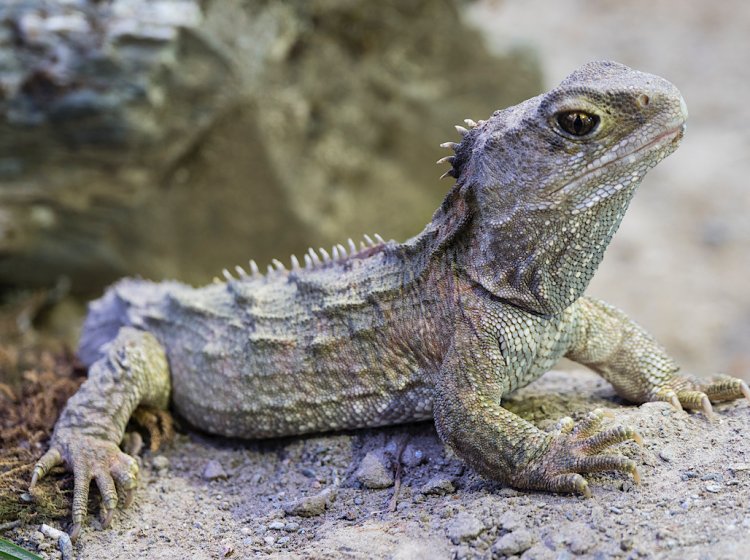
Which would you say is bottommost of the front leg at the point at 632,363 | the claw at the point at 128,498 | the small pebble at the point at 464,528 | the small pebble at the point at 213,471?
the small pebble at the point at 464,528

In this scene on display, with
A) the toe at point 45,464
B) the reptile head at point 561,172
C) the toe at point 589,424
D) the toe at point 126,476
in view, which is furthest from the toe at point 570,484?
the toe at point 45,464

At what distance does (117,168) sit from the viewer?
8.53 meters

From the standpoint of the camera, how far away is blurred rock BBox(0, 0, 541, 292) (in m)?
7.73

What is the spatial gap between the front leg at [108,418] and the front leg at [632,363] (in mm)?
3110

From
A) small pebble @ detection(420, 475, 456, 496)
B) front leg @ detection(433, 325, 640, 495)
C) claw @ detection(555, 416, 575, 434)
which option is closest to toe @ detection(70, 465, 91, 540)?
small pebble @ detection(420, 475, 456, 496)

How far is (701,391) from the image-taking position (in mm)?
5160

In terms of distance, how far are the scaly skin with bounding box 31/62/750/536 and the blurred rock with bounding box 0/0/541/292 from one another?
2.67 metres

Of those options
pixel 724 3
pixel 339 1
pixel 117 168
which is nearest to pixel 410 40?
pixel 339 1

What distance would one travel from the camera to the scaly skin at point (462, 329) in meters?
4.21

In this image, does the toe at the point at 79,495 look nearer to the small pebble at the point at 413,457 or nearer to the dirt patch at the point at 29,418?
the dirt patch at the point at 29,418

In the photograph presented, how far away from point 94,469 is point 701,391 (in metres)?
4.11

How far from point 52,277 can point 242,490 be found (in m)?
5.34

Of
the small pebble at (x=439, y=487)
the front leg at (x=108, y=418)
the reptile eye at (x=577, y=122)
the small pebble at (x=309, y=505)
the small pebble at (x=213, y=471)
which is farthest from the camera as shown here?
the small pebble at (x=213, y=471)

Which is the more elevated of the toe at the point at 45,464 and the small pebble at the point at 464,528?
the toe at the point at 45,464
